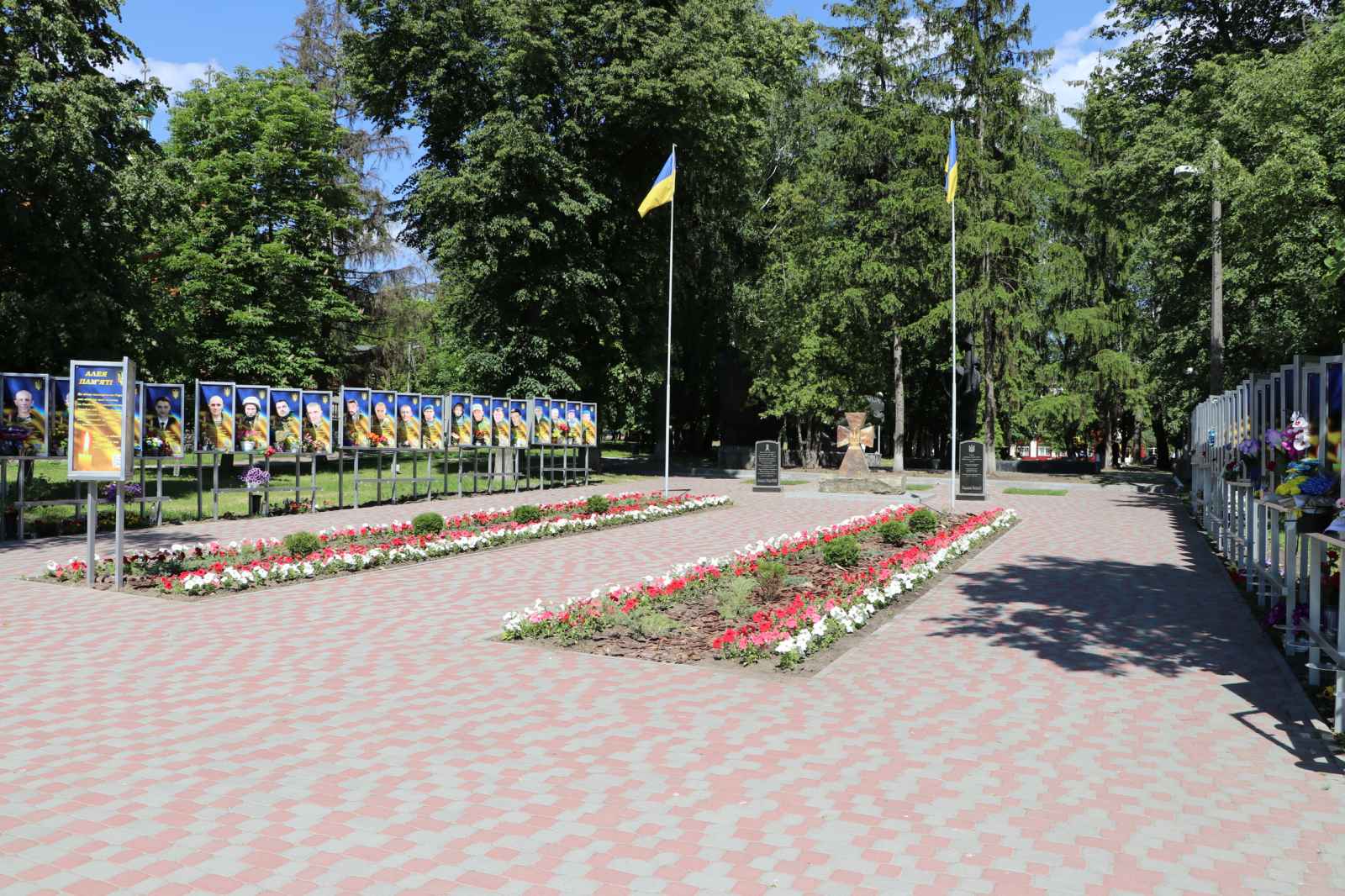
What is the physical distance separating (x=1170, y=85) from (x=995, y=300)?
8583mm

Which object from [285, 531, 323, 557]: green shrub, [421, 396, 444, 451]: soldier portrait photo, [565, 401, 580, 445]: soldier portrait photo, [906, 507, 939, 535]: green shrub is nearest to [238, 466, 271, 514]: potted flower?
[421, 396, 444, 451]: soldier portrait photo

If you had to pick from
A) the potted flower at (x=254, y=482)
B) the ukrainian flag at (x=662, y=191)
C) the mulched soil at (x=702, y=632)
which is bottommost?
the mulched soil at (x=702, y=632)

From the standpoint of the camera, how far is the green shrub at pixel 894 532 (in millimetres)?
15273

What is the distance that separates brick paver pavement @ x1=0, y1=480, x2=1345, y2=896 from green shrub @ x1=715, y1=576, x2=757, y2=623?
1357 mm

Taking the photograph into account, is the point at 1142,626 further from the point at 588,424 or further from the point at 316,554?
the point at 588,424

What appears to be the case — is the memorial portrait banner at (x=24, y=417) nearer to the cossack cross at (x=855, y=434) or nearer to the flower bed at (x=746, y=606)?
the flower bed at (x=746, y=606)

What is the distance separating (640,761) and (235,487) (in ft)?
86.3

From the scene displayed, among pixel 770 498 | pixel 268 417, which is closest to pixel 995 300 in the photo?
pixel 770 498

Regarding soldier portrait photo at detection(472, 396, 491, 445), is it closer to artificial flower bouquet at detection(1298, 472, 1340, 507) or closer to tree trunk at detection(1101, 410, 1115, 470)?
artificial flower bouquet at detection(1298, 472, 1340, 507)

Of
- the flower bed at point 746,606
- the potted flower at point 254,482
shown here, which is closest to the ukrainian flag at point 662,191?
the potted flower at point 254,482

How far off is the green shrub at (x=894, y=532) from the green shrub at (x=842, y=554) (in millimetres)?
2562

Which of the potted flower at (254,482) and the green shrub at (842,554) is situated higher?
the potted flower at (254,482)

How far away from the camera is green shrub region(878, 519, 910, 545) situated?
50.1ft

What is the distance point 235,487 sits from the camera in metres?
28.5
